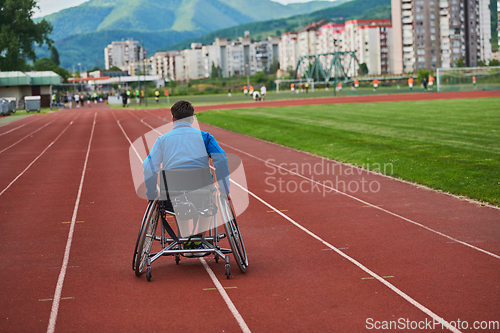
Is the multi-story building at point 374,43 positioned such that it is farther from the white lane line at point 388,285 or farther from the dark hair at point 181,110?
the dark hair at point 181,110

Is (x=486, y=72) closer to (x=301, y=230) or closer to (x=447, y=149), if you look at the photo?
(x=447, y=149)

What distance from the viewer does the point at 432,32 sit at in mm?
Result: 135875

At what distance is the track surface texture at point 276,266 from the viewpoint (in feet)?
14.8

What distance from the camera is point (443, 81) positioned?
6162 cm

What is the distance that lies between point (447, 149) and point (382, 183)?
4.19 metres

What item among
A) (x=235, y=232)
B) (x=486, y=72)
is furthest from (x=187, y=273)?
(x=486, y=72)

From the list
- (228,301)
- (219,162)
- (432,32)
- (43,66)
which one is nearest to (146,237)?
(219,162)

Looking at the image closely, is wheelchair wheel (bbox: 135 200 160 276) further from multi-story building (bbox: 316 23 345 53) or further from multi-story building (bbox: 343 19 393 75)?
multi-story building (bbox: 316 23 345 53)

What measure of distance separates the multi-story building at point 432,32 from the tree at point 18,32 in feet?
296

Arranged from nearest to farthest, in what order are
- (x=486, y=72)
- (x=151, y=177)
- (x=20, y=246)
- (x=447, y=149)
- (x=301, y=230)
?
(x=151, y=177)
(x=20, y=246)
(x=301, y=230)
(x=447, y=149)
(x=486, y=72)

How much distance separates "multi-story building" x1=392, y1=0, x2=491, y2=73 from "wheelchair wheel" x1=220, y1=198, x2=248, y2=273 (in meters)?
134

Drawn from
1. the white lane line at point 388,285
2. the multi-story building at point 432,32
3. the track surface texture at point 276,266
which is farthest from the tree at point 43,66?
the white lane line at point 388,285

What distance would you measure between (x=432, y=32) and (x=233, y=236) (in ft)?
466

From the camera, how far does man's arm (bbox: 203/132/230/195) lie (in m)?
5.52
